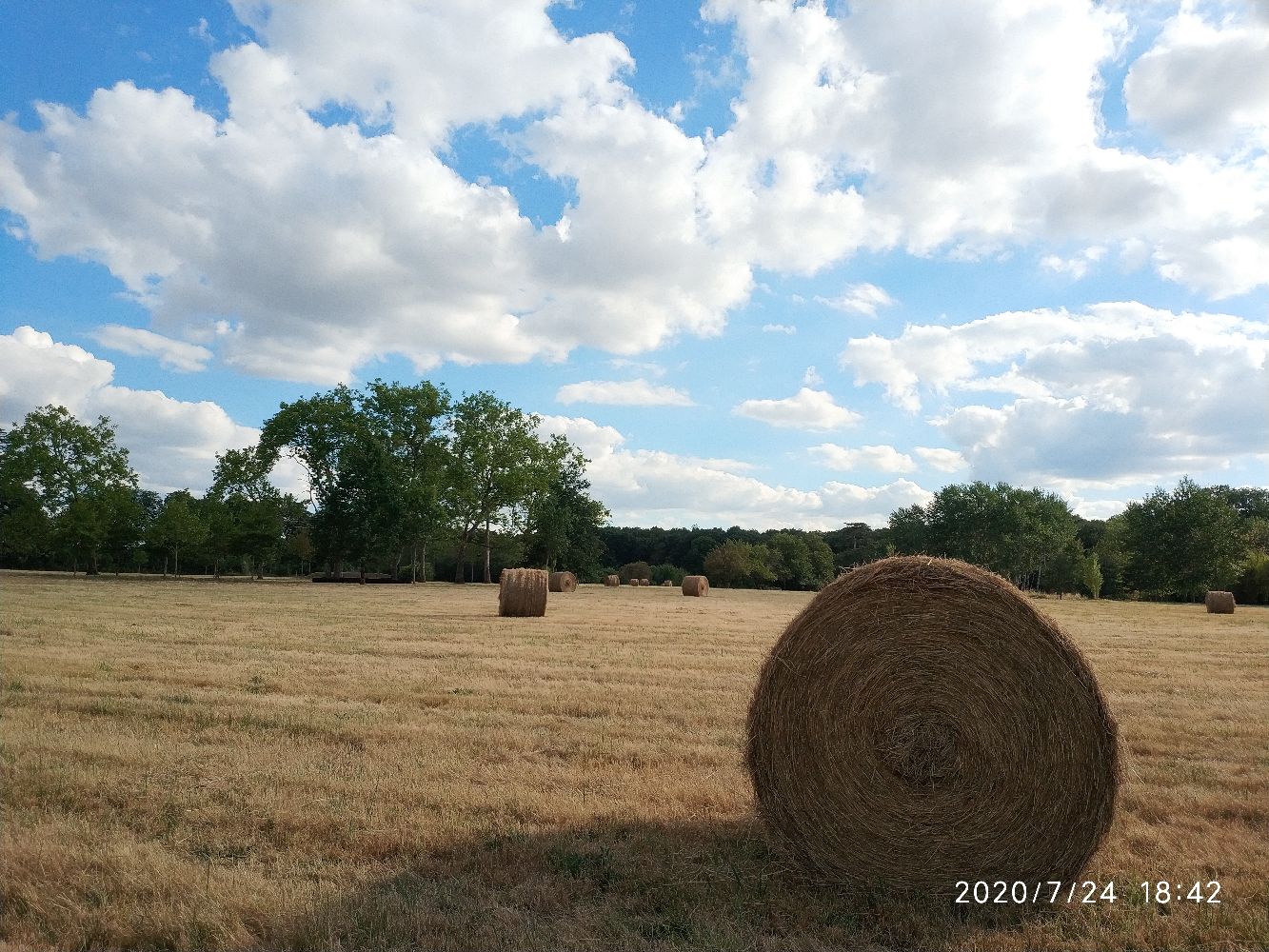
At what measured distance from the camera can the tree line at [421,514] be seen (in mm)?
49750

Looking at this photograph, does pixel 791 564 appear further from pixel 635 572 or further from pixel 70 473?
pixel 70 473

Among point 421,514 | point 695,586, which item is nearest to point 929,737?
point 695,586

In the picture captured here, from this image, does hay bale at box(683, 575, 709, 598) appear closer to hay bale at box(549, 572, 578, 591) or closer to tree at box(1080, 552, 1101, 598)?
hay bale at box(549, 572, 578, 591)

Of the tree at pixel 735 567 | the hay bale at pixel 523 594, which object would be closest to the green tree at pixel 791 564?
the tree at pixel 735 567

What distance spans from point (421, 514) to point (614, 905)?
48.6 metres

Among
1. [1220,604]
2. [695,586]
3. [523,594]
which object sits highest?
[523,594]

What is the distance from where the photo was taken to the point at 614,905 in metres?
4.61

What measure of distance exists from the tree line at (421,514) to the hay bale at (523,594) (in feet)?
93.8

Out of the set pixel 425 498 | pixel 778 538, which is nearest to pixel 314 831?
pixel 425 498

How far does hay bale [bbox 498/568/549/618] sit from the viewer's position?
2348 centimetres

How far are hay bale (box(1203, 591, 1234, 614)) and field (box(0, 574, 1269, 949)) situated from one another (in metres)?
27.0

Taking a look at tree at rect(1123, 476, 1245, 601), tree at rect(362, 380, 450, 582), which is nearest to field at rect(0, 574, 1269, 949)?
tree at rect(362, 380, 450, 582)

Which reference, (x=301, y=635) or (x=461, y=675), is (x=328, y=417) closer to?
(x=301, y=635)

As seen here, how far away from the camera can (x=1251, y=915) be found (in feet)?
14.9
